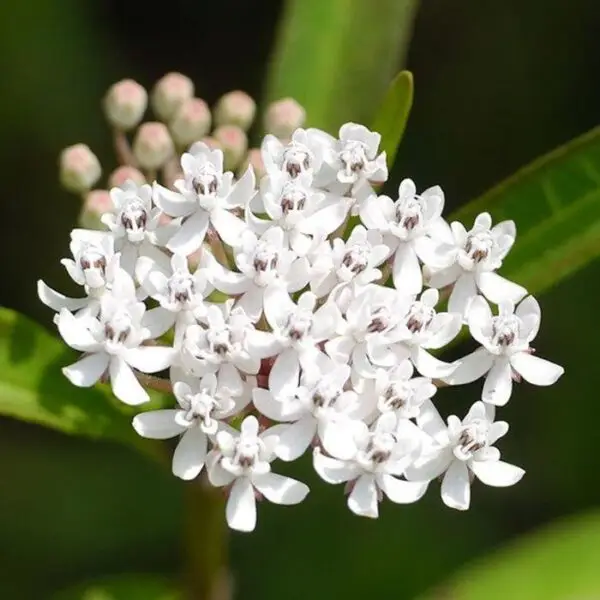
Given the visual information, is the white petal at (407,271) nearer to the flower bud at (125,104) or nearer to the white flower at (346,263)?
the white flower at (346,263)

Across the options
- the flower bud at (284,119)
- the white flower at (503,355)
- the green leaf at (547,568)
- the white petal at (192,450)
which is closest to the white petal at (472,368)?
the white flower at (503,355)

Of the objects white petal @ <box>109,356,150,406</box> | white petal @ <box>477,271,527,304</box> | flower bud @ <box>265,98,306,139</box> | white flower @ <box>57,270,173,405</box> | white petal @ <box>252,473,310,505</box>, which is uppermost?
flower bud @ <box>265,98,306,139</box>

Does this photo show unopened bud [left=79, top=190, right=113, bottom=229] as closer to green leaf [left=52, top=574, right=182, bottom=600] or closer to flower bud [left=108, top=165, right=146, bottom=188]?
flower bud [left=108, top=165, right=146, bottom=188]

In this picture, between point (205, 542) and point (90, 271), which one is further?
point (205, 542)

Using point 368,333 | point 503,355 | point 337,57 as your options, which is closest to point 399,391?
point 368,333

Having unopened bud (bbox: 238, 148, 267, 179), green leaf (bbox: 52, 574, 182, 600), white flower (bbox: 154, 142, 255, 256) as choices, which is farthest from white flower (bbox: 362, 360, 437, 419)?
green leaf (bbox: 52, 574, 182, 600)

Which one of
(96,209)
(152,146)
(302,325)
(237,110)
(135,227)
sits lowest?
(302,325)

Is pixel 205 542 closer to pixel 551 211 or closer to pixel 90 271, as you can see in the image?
pixel 90 271
